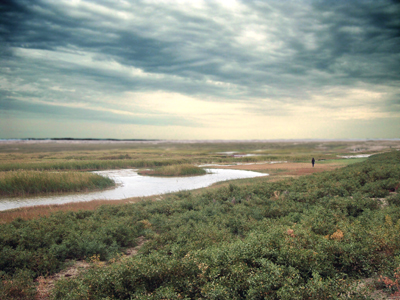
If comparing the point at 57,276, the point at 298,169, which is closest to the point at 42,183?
the point at 57,276

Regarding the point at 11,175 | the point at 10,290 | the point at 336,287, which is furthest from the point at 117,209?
the point at 11,175

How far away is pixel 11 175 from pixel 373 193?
34.7 m

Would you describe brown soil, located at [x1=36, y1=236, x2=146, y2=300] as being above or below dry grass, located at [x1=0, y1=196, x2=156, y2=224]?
above

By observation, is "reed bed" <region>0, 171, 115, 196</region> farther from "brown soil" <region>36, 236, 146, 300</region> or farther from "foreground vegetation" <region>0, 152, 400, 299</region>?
"brown soil" <region>36, 236, 146, 300</region>

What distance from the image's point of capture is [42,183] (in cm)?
2856

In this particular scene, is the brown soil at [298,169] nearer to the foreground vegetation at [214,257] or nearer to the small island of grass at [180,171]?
the small island of grass at [180,171]

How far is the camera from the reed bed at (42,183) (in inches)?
1081

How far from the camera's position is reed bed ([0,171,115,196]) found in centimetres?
2745

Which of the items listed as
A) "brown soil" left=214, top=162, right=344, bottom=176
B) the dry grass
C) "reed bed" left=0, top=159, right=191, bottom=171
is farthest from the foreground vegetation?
"reed bed" left=0, top=159, right=191, bottom=171

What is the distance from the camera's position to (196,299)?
18.5ft

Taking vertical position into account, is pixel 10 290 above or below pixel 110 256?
above

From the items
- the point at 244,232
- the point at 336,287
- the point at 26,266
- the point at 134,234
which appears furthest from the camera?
the point at 134,234

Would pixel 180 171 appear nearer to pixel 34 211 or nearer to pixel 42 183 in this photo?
pixel 42 183

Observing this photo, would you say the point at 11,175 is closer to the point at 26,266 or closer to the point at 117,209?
the point at 117,209
